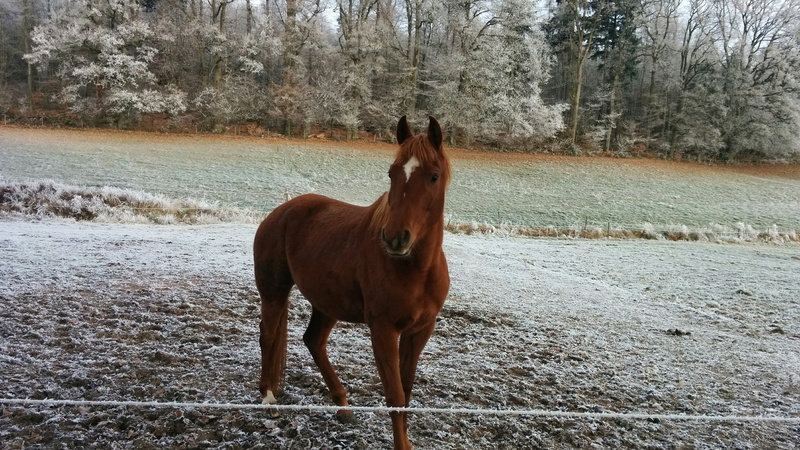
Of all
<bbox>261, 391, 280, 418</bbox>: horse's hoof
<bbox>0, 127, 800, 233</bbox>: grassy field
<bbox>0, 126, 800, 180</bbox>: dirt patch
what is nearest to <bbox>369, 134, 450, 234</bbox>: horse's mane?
<bbox>261, 391, 280, 418</bbox>: horse's hoof

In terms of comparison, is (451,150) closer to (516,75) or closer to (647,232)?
(516,75)

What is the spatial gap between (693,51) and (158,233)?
22.9 m

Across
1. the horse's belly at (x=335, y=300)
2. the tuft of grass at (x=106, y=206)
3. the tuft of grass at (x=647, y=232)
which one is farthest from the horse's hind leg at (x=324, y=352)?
the tuft of grass at (x=647, y=232)

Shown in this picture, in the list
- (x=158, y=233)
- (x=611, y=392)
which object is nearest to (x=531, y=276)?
(x=611, y=392)

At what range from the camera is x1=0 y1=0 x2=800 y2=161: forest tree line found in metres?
13.2

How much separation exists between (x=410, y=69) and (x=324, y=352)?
45.8 feet

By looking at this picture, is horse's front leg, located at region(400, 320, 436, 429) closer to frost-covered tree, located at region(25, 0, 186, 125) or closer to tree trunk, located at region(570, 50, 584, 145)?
frost-covered tree, located at region(25, 0, 186, 125)

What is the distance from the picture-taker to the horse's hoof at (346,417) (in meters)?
2.67

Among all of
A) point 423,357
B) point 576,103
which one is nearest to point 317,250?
point 423,357

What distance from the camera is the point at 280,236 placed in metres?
2.83

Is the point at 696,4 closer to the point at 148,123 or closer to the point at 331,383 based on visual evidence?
the point at 148,123

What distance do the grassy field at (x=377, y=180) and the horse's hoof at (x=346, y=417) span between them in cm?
919

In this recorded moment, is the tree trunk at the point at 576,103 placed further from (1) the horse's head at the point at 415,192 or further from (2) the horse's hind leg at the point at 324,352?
(1) the horse's head at the point at 415,192

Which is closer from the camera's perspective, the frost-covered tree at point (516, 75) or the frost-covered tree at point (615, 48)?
the frost-covered tree at point (516, 75)
